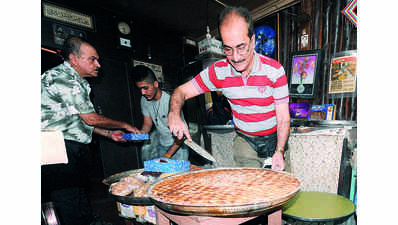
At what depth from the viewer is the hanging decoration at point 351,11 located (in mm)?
2234

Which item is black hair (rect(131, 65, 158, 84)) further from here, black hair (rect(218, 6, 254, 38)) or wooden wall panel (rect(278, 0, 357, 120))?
wooden wall panel (rect(278, 0, 357, 120))

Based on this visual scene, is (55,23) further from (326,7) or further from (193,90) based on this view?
(326,7)

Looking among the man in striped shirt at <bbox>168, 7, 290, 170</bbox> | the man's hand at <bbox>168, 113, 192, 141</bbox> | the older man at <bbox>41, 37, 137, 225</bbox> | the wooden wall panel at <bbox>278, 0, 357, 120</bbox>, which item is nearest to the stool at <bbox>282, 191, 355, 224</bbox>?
the man in striped shirt at <bbox>168, 7, 290, 170</bbox>

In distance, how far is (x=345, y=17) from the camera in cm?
232

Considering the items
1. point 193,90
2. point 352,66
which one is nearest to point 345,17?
point 352,66

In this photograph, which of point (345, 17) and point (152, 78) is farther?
point (152, 78)

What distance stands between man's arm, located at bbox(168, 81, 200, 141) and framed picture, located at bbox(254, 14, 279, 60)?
2079mm

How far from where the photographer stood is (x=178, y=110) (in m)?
1.42

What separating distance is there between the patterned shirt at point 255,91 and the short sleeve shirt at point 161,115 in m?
1.43

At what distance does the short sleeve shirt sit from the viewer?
2.83m

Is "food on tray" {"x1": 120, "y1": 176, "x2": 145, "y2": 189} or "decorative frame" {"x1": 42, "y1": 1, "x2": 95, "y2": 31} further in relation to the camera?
"decorative frame" {"x1": 42, "y1": 1, "x2": 95, "y2": 31}

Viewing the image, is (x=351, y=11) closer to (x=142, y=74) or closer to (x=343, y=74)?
(x=343, y=74)

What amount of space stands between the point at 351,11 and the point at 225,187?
2.82 m
